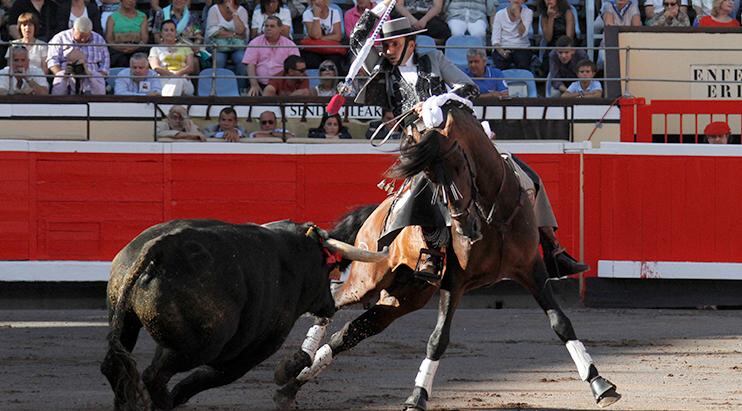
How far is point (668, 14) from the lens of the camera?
1342 centimetres

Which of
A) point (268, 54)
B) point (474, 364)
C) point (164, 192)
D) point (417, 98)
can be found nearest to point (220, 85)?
point (268, 54)

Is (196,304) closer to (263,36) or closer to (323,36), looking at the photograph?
(263,36)

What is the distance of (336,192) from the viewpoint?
11.8m

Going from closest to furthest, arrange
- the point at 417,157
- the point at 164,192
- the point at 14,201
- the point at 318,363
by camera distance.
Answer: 1. the point at 417,157
2. the point at 318,363
3. the point at 14,201
4. the point at 164,192

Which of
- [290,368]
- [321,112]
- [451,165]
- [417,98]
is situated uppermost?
[417,98]

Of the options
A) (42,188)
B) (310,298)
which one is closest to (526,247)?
(310,298)

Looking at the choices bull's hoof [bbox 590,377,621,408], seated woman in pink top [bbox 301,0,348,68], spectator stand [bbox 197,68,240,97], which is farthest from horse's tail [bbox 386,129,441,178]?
seated woman in pink top [bbox 301,0,348,68]

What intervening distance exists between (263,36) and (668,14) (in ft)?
12.6

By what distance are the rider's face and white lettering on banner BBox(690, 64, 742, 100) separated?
617 cm

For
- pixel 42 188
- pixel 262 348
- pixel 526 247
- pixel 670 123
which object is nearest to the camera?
pixel 262 348

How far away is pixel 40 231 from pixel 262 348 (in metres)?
5.97

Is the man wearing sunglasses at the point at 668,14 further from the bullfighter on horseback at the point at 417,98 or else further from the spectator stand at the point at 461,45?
the bullfighter on horseback at the point at 417,98

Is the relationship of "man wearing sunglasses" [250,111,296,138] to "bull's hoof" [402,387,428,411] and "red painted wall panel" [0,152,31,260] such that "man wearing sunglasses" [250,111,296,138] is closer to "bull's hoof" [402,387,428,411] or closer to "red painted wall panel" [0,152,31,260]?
"red painted wall panel" [0,152,31,260]

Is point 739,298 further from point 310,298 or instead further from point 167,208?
point 310,298
